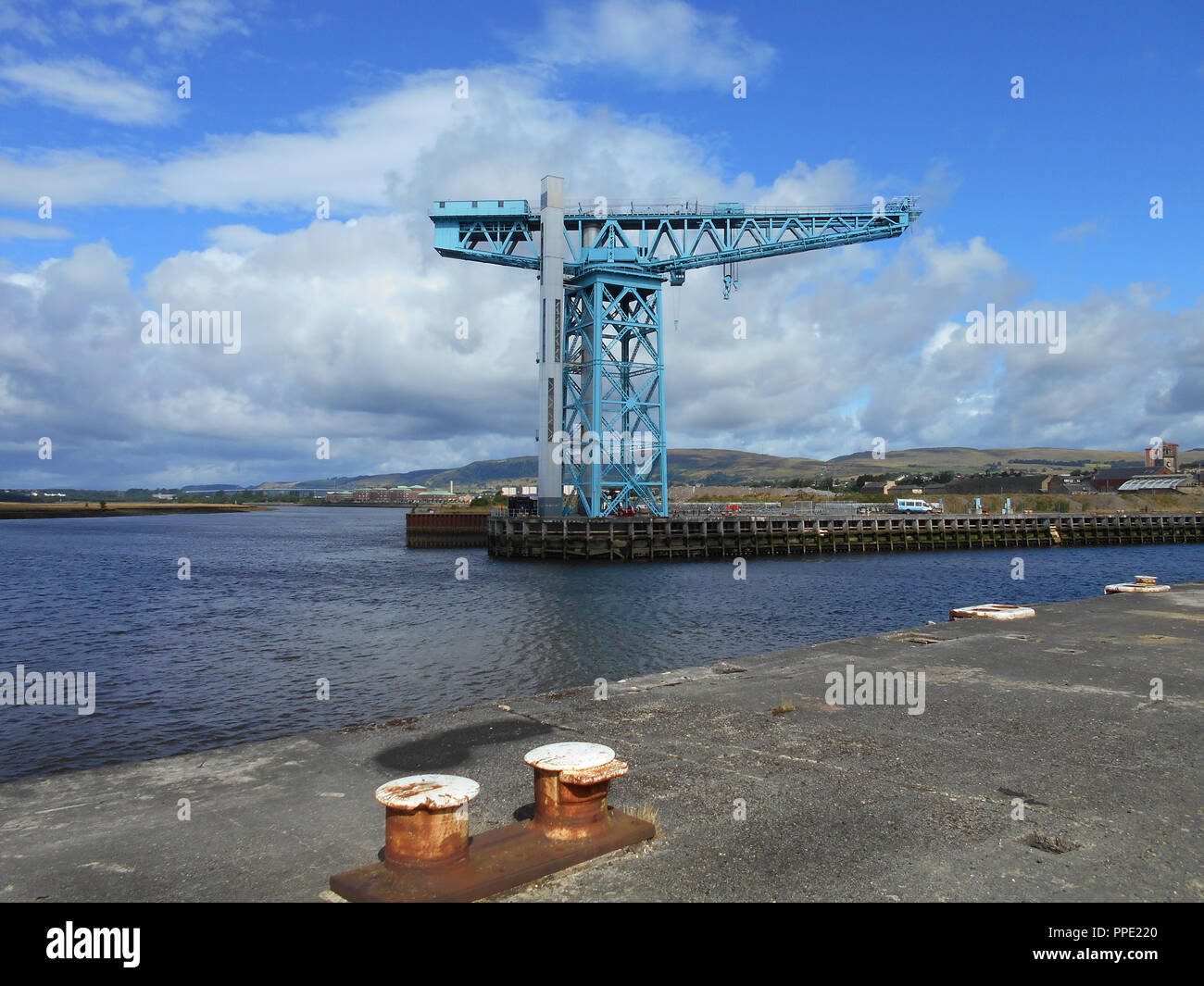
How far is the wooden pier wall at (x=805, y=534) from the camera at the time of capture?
4544cm

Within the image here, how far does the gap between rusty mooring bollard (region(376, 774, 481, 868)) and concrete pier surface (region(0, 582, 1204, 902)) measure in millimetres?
513

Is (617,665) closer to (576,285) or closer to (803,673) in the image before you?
(803,673)

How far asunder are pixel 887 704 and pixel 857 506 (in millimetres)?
65369

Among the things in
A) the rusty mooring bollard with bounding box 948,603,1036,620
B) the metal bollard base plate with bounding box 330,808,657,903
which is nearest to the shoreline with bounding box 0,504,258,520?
the rusty mooring bollard with bounding box 948,603,1036,620

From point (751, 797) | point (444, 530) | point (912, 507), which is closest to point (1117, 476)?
point (912, 507)

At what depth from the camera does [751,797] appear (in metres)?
6.48

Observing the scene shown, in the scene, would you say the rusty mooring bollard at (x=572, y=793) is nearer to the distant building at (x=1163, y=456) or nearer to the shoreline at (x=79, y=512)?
the distant building at (x=1163, y=456)

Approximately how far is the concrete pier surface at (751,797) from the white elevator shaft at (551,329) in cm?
3335

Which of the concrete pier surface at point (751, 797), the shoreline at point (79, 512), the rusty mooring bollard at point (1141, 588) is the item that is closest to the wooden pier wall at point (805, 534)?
the rusty mooring bollard at point (1141, 588)

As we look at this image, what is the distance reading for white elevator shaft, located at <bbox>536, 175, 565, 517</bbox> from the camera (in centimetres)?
4147

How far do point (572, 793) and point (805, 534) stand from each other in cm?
5036

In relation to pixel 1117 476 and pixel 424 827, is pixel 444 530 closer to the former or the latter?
pixel 424 827

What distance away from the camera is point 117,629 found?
2467cm

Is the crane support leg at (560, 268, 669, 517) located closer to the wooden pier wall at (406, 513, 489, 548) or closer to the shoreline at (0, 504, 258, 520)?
the wooden pier wall at (406, 513, 489, 548)
